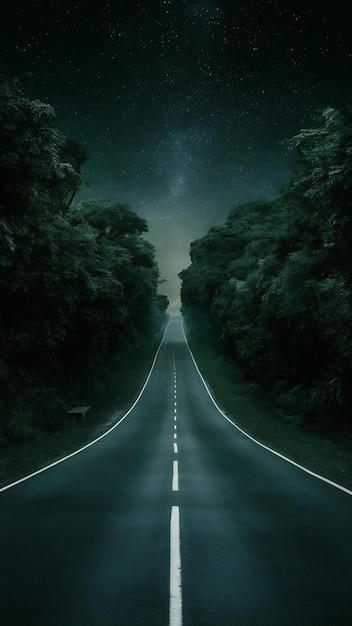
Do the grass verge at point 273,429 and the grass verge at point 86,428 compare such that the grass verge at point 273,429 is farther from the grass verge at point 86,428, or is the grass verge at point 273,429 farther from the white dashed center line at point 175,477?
the grass verge at point 86,428

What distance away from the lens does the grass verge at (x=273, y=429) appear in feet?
42.9

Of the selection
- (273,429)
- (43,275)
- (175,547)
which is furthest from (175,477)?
(43,275)

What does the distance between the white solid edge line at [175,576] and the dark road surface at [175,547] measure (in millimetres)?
15

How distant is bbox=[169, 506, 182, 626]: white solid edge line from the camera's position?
396cm

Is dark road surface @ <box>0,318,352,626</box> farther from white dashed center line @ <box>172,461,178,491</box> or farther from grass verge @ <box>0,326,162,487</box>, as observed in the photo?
grass verge @ <box>0,326,162,487</box>

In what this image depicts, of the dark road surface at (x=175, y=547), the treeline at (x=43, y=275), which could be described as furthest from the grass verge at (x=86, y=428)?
the dark road surface at (x=175, y=547)

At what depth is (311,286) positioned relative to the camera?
19.1 metres

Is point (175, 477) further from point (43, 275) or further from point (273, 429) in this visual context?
point (43, 275)

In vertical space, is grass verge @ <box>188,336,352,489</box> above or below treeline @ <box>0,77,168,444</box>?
below

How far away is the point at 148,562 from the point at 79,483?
523cm

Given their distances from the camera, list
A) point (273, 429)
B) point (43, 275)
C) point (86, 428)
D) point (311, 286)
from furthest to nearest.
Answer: point (86, 428) → point (273, 429) → point (43, 275) → point (311, 286)

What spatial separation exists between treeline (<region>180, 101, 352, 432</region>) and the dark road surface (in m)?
7.52

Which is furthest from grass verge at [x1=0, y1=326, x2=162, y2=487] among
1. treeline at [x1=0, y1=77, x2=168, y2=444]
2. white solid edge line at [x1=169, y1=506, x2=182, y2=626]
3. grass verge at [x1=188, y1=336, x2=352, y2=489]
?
grass verge at [x1=188, y1=336, x2=352, y2=489]

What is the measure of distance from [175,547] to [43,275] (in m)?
17.8
